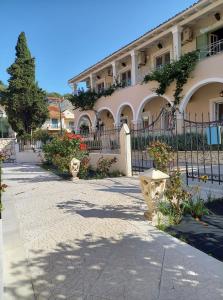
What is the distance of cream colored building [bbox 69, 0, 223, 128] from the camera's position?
14.6 metres

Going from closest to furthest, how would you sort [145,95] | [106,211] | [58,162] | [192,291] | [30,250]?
1. [192,291]
2. [30,250]
3. [106,211]
4. [58,162]
5. [145,95]

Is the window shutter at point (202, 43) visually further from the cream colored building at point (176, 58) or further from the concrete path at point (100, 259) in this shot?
the concrete path at point (100, 259)

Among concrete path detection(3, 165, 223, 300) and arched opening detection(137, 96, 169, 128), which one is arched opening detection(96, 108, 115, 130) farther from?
concrete path detection(3, 165, 223, 300)

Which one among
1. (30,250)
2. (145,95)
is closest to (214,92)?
(145,95)

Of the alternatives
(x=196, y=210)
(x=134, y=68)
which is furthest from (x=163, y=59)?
(x=196, y=210)

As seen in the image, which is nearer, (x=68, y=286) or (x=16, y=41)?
(x=68, y=286)

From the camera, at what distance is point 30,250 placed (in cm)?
401

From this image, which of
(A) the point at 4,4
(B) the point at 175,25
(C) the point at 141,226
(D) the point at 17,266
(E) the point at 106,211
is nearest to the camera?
(D) the point at 17,266

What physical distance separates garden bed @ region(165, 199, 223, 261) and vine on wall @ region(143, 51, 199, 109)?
10766mm

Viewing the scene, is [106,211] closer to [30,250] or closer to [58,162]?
[30,250]

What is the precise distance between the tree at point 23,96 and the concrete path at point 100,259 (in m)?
23.2

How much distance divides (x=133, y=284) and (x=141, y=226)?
176 cm

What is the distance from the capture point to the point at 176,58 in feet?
52.2

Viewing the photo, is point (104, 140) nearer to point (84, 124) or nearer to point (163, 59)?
point (163, 59)
